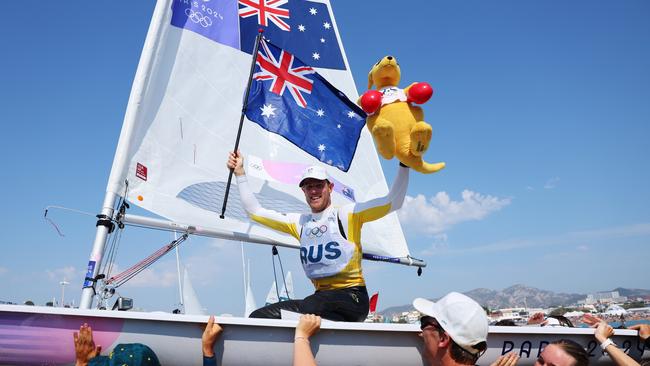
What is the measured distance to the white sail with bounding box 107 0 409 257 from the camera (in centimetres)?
520

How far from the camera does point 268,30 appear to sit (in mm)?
6984

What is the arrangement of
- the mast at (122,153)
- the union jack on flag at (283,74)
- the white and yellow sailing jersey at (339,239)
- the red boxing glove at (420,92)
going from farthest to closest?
the union jack on flag at (283,74)
the mast at (122,153)
the white and yellow sailing jersey at (339,239)
the red boxing glove at (420,92)

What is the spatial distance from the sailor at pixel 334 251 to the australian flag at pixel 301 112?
2019 millimetres

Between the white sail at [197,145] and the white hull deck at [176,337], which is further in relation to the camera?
the white sail at [197,145]

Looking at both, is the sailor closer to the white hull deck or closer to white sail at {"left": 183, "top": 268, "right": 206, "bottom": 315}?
the white hull deck

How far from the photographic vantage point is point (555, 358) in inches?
89.0

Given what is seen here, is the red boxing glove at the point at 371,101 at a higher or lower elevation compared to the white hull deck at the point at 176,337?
higher

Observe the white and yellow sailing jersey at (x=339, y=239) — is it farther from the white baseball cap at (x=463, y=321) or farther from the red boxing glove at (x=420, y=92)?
→ the white baseball cap at (x=463, y=321)

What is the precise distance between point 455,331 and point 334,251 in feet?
5.01

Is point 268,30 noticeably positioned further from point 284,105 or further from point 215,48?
point 284,105

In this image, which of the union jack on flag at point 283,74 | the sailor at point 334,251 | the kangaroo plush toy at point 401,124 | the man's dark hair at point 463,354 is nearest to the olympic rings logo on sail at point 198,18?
the union jack on flag at point 283,74

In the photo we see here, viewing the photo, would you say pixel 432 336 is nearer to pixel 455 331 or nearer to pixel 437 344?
pixel 437 344

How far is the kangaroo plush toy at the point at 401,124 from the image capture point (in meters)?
2.89

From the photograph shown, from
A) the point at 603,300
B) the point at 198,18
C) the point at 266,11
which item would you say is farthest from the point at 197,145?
the point at 603,300
